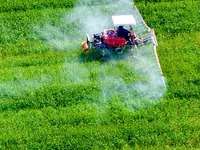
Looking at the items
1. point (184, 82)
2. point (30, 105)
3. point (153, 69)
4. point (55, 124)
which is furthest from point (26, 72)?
point (184, 82)

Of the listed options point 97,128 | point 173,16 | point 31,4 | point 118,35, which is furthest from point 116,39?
point 31,4

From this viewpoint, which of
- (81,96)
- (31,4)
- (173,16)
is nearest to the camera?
(81,96)

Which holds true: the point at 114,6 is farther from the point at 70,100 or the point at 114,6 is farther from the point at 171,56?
the point at 70,100

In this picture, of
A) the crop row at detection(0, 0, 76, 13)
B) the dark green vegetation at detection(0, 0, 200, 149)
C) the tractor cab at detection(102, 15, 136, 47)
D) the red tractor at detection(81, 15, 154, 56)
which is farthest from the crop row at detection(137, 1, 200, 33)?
the crop row at detection(0, 0, 76, 13)

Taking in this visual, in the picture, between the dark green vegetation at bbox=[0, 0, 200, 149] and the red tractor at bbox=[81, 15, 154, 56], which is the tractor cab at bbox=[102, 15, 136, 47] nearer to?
the red tractor at bbox=[81, 15, 154, 56]

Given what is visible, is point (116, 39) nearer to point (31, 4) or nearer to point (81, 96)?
point (81, 96)

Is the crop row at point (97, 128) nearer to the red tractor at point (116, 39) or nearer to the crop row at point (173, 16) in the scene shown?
the red tractor at point (116, 39)

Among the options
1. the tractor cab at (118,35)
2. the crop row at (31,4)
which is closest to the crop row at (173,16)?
the tractor cab at (118,35)
